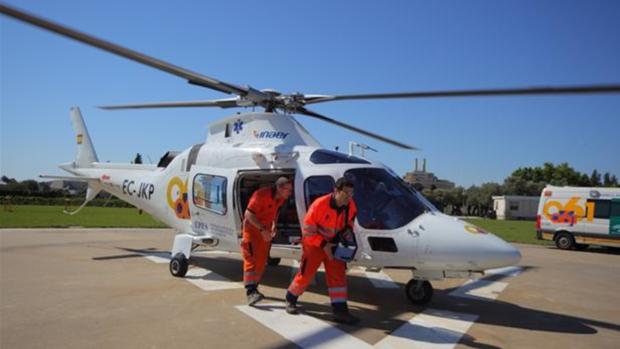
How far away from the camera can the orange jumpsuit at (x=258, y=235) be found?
6.46 metres

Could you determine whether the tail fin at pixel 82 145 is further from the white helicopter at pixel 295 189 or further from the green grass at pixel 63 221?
the green grass at pixel 63 221

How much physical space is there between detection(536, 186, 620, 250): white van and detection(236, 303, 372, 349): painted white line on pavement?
16.2 m

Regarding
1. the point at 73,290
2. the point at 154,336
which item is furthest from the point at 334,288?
the point at 73,290

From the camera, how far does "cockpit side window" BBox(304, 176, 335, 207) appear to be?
666 cm

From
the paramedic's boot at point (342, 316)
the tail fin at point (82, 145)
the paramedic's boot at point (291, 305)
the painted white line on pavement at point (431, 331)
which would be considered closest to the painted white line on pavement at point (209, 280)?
the paramedic's boot at point (291, 305)

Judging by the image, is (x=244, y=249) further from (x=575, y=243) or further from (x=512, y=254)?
(x=575, y=243)

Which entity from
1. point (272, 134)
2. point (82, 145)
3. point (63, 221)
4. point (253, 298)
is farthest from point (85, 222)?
point (253, 298)

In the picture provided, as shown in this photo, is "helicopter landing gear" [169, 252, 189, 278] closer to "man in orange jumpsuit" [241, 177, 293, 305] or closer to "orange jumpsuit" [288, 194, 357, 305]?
"man in orange jumpsuit" [241, 177, 293, 305]

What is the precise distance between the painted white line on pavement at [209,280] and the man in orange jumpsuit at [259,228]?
1.10 metres

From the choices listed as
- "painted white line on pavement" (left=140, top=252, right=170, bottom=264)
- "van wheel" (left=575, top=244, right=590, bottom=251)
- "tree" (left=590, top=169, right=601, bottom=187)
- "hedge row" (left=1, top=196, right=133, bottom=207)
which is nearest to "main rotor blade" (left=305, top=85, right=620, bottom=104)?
"painted white line on pavement" (left=140, top=252, right=170, bottom=264)

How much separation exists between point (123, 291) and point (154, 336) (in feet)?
7.98

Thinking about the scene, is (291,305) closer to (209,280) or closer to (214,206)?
(209,280)

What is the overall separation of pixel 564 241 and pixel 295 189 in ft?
51.2

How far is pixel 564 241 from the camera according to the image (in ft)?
59.0
